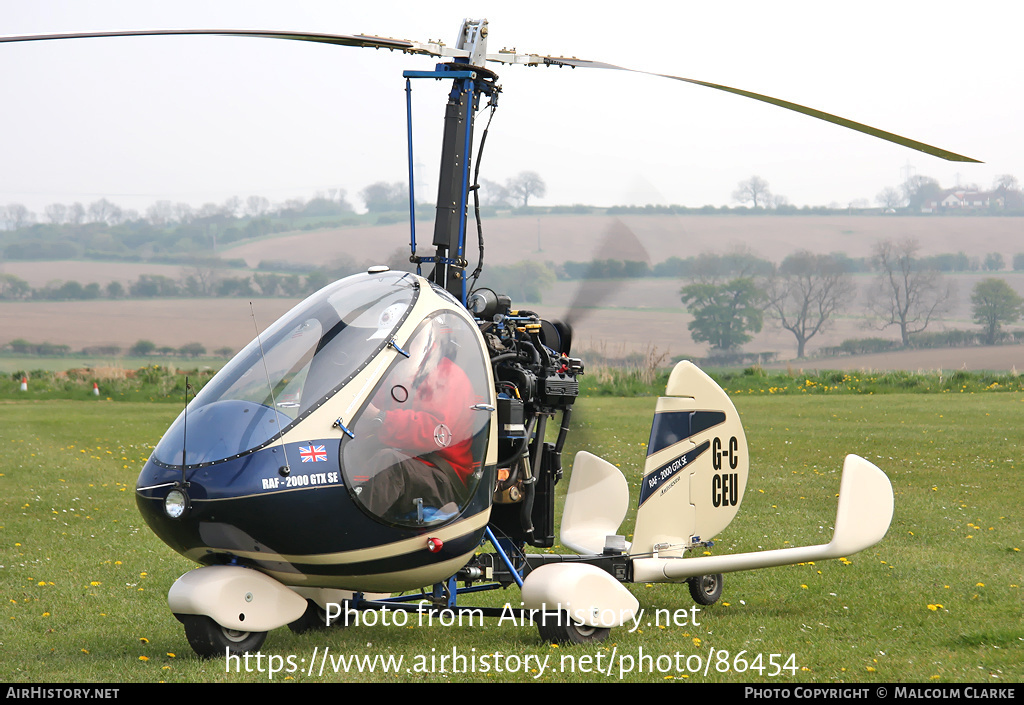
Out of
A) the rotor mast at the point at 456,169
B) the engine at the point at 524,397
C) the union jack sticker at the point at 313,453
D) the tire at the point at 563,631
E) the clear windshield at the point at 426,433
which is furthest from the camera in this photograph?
the engine at the point at 524,397

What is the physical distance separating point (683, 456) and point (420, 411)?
8.75 ft

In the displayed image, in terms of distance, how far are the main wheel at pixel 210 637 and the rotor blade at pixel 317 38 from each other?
119 inches

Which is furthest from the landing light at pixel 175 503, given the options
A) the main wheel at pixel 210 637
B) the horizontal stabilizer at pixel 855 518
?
the horizontal stabilizer at pixel 855 518

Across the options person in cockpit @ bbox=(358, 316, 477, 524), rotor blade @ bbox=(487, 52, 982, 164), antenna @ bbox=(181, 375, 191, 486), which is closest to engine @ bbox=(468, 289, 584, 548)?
person in cockpit @ bbox=(358, 316, 477, 524)

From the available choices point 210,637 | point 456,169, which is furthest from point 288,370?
point 456,169

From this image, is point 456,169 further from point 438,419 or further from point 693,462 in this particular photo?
point 693,462

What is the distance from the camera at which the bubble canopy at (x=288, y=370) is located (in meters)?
5.11

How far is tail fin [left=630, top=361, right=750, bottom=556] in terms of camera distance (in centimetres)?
720

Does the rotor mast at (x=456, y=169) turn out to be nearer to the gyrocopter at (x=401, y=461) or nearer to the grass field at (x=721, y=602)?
the gyrocopter at (x=401, y=461)

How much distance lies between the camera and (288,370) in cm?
536

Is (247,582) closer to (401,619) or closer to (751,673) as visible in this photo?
(401,619)

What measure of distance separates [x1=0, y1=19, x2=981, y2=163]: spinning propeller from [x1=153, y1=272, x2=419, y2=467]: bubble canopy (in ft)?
Result: 4.49

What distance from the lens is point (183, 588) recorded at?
510 centimetres
